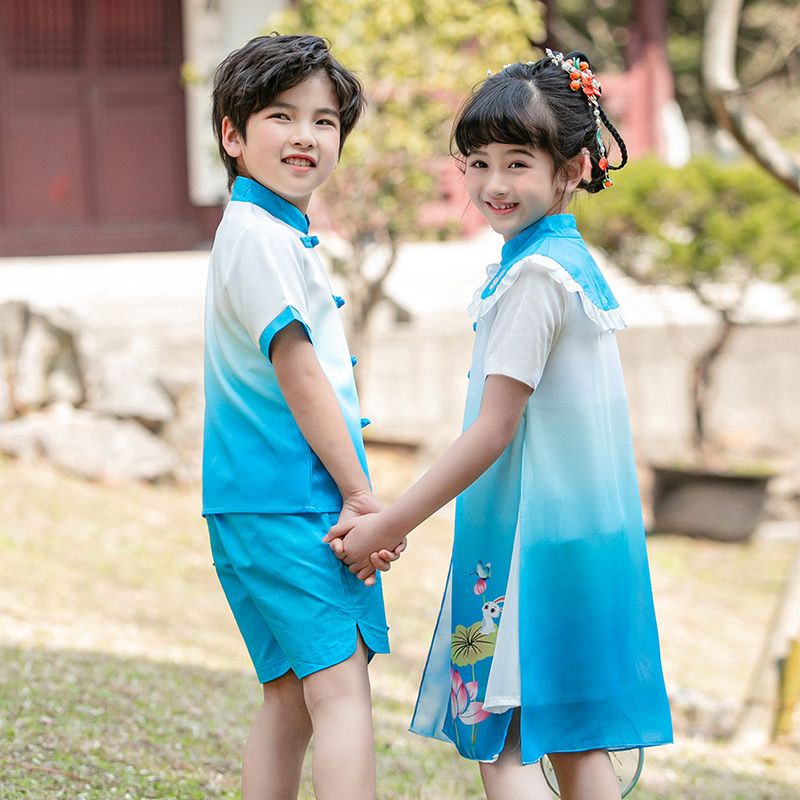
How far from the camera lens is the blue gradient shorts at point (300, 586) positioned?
2.05 meters

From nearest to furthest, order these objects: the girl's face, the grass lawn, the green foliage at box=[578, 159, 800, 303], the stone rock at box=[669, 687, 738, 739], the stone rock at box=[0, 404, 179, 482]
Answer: the girl's face → the grass lawn → the stone rock at box=[669, 687, 738, 739] → the stone rock at box=[0, 404, 179, 482] → the green foliage at box=[578, 159, 800, 303]

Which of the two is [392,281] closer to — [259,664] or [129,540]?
[129,540]

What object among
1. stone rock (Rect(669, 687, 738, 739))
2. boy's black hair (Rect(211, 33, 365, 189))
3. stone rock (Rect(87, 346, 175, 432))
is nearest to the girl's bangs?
boy's black hair (Rect(211, 33, 365, 189))

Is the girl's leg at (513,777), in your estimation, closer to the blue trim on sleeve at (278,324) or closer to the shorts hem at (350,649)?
the shorts hem at (350,649)

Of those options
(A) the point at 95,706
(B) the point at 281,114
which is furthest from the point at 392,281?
(B) the point at 281,114

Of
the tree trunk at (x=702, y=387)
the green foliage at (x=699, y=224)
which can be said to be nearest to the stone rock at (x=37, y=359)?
the green foliage at (x=699, y=224)

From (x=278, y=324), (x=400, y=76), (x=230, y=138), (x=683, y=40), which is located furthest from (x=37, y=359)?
(x=683, y=40)

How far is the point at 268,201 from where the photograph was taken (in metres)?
2.18

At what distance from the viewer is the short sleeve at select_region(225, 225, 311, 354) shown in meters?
2.05

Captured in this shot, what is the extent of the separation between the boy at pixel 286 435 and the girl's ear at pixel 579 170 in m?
0.40

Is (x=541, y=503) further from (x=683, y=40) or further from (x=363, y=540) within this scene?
(x=683, y=40)

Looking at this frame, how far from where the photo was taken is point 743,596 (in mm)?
7059

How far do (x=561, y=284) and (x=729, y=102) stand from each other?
128 inches
